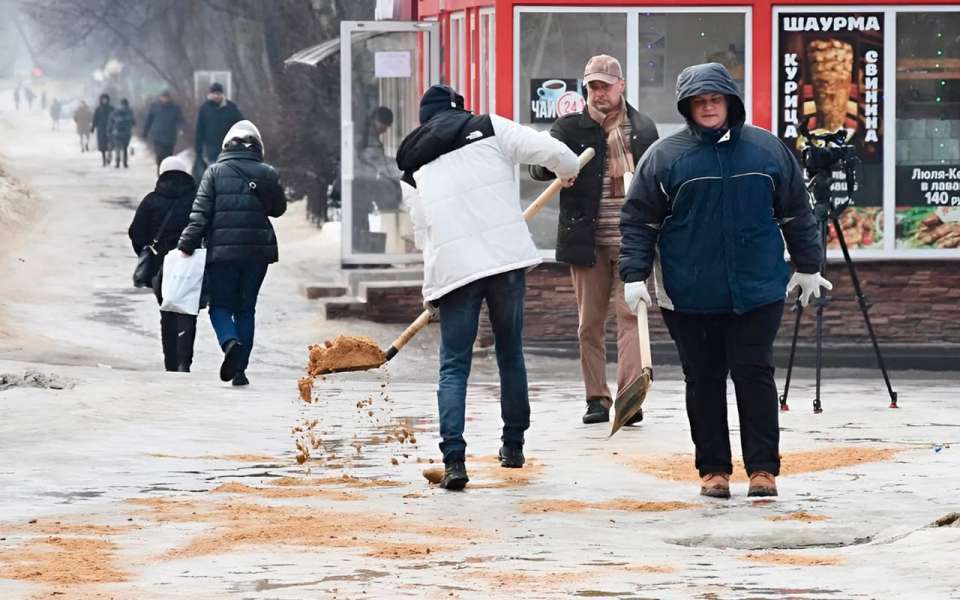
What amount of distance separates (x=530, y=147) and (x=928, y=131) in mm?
8399

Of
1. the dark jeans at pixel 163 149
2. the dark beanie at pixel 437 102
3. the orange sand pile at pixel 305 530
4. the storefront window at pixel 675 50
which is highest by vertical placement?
the storefront window at pixel 675 50

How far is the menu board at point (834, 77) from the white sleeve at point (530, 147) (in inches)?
300

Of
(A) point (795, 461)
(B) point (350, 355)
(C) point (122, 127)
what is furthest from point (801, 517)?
(C) point (122, 127)

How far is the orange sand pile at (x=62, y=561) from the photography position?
737 centimetres

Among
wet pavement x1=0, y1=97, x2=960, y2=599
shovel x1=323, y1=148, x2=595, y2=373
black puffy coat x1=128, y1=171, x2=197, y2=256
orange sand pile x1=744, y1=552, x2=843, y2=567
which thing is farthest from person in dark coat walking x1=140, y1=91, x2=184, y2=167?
orange sand pile x1=744, y1=552, x2=843, y2=567

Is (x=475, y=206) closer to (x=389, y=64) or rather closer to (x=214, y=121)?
(x=389, y=64)

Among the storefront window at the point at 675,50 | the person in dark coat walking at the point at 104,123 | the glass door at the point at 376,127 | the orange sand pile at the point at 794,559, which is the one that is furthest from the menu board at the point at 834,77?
the person in dark coat walking at the point at 104,123

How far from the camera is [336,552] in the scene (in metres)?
7.84

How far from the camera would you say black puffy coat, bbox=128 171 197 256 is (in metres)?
15.5

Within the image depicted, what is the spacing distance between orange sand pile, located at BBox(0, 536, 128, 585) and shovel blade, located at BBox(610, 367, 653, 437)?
2.63 metres

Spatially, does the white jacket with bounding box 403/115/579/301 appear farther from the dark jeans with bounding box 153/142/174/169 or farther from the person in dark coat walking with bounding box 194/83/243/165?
the dark jeans with bounding box 153/142/174/169

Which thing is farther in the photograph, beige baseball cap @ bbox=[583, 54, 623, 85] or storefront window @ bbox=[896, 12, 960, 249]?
storefront window @ bbox=[896, 12, 960, 249]

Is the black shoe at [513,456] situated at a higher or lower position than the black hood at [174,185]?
lower

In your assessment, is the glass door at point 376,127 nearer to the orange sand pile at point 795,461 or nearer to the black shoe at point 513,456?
the orange sand pile at point 795,461
